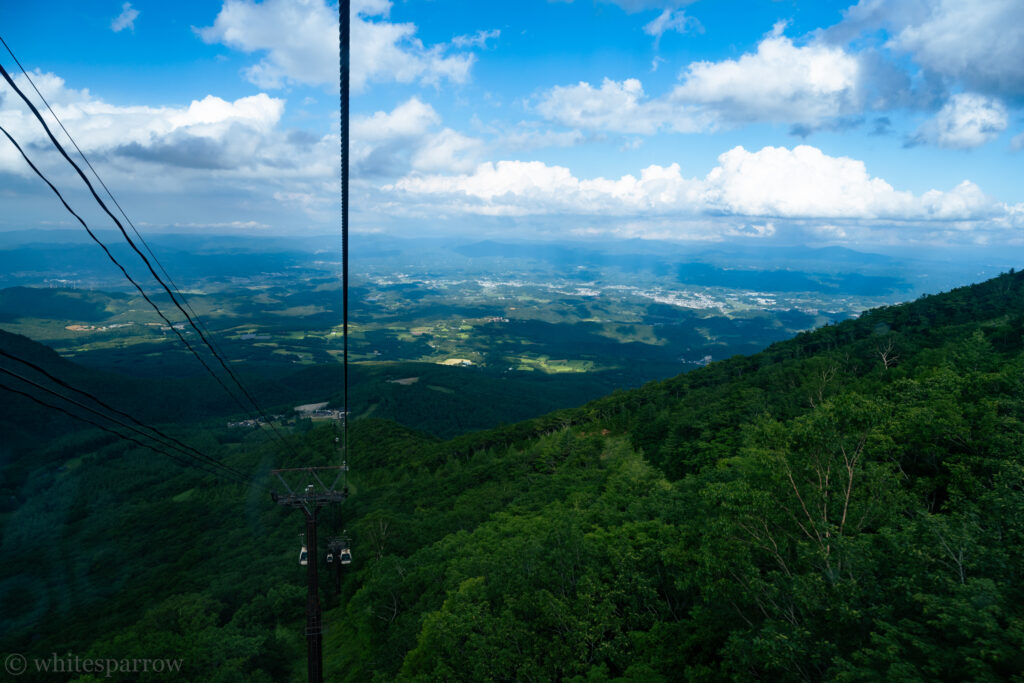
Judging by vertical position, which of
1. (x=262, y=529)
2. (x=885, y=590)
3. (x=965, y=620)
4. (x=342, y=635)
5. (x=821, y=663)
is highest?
(x=965, y=620)

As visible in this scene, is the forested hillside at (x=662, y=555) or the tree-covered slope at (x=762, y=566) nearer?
the tree-covered slope at (x=762, y=566)

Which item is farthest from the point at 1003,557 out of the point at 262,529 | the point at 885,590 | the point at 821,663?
the point at 262,529

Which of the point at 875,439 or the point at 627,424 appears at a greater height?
the point at 875,439

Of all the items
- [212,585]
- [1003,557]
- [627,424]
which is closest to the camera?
[1003,557]

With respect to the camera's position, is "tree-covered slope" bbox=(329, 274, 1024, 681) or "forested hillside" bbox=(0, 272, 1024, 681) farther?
"forested hillside" bbox=(0, 272, 1024, 681)

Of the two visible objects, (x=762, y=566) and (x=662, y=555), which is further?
(x=662, y=555)

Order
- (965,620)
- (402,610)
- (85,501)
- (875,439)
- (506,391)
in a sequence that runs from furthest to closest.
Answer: (506,391)
(85,501)
(402,610)
(875,439)
(965,620)

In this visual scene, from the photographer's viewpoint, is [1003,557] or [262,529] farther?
[262,529]

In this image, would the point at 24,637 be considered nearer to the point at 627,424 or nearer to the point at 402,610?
the point at 402,610
